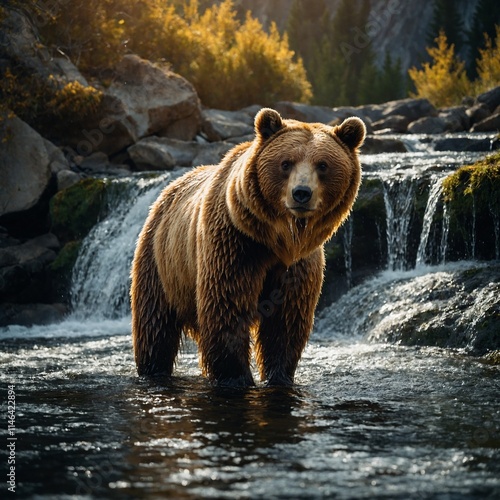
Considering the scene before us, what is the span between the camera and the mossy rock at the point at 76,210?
603 inches

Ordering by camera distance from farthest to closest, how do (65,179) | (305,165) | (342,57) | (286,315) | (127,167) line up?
1. (342,57)
2. (127,167)
3. (65,179)
4. (286,315)
5. (305,165)

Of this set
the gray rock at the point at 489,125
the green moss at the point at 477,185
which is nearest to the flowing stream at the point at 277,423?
the green moss at the point at 477,185

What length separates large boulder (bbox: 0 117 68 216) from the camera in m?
15.5

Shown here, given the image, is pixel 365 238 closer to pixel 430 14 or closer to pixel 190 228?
pixel 190 228

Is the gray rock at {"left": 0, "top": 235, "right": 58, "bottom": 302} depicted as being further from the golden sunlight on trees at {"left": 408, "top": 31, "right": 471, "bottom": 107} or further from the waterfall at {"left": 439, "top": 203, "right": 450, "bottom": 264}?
the golden sunlight on trees at {"left": 408, "top": 31, "right": 471, "bottom": 107}

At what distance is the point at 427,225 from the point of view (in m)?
11.6

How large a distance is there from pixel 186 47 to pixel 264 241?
19169 millimetres

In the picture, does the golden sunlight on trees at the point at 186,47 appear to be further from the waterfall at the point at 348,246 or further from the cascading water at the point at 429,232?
the cascading water at the point at 429,232

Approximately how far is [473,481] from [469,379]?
2.87 meters

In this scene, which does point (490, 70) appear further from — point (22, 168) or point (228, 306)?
point (228, 306)

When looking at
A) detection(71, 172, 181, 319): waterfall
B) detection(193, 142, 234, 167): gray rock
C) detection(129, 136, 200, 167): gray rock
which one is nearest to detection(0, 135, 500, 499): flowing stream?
detection(71, 172, 181, 319): waterfall

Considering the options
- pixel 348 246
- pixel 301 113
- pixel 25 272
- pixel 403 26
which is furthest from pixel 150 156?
pixel 403 26

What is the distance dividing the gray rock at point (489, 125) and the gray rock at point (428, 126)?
1409 mm

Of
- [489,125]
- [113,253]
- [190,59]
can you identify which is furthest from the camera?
[190,59]
